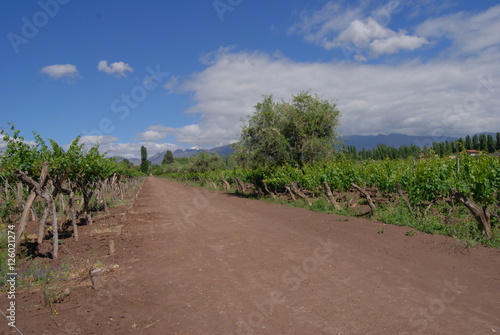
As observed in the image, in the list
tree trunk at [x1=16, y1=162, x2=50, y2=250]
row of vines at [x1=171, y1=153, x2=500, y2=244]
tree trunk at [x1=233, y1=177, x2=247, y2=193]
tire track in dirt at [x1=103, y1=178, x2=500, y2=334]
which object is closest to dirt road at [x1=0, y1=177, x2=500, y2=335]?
tire track in dirt at [x1=103, y1=178, x2=500, y2=334]

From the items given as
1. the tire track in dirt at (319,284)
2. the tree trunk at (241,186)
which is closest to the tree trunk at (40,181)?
the tire track in dirt at (319,284)

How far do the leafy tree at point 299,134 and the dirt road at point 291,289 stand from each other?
→ 11.2 metres

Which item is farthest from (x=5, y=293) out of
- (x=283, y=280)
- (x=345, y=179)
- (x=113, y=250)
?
(x=345, y=179)

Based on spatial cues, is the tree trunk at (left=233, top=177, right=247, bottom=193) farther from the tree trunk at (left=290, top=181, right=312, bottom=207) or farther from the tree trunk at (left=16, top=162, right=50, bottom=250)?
the tree trunk at (left=16, top=162, right=50, bottom=250)

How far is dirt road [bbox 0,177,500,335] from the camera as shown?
12.3ft

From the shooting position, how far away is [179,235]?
9445 millimetres

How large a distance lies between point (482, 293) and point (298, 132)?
15371mm

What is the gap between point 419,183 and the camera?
9367 millimetres

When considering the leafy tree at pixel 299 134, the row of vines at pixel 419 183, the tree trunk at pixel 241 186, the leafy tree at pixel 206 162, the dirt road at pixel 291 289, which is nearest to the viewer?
the dirt road at pixel 291 289

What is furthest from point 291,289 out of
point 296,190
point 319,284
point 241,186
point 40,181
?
point 241,186

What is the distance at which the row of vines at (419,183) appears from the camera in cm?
753

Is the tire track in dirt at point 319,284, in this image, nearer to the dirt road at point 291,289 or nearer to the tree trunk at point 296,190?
the dirt road at point 291,289

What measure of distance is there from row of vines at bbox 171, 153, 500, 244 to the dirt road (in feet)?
4.97

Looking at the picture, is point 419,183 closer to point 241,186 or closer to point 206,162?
point 241,186
